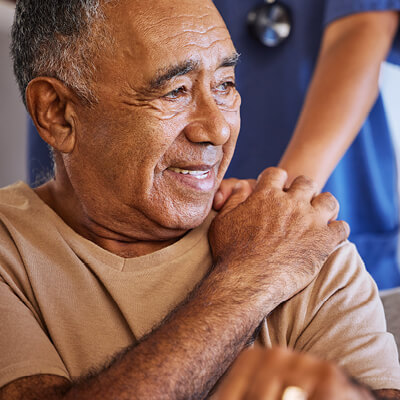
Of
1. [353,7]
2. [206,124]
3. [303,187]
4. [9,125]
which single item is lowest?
[9,125]

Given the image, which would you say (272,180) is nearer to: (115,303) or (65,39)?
(115,303)

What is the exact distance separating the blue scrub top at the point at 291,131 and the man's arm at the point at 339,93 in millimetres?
232

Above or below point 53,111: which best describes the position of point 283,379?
below

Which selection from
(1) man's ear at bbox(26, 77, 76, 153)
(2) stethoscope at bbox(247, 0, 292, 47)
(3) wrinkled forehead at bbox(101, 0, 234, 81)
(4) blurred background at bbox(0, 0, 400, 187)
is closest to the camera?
(3) wrinkled forehead at bbox(101, 0, 234, 81)

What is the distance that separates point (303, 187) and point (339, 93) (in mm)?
458

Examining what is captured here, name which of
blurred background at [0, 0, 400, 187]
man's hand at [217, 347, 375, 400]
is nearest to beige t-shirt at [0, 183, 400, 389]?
man's hand at [217, 347, 375, 400]

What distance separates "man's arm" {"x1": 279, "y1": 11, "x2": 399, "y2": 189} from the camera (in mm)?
1699

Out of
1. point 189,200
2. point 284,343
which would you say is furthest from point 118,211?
point 284,343

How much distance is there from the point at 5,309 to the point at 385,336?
0.74 metres

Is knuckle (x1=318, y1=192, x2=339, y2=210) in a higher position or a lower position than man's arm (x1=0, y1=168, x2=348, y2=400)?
higher

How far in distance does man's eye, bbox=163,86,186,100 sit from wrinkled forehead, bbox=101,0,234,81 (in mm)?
71

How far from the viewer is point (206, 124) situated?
1.37 m

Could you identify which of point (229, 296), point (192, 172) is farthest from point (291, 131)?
point (229, 296)

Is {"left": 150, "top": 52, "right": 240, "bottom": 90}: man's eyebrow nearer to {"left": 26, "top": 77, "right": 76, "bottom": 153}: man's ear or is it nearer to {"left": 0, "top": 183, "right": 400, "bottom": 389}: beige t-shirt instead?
{"left": 26, "top": 77, "right": 76, "bottom": 153}: man's ear
